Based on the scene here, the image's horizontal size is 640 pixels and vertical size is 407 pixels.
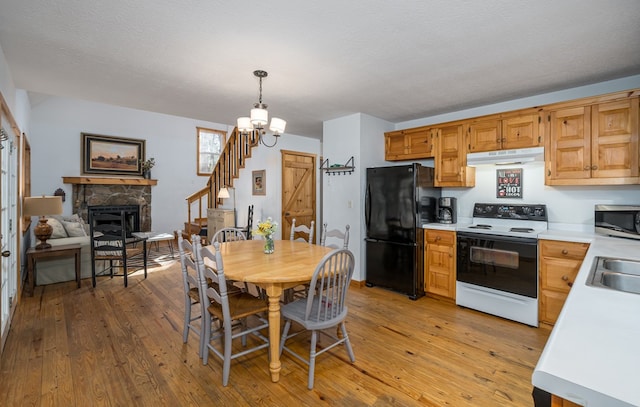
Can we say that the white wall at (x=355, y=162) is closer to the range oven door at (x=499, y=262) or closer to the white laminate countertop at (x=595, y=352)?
the range oven door at (x=499, y=262)

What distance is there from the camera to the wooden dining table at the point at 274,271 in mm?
2072

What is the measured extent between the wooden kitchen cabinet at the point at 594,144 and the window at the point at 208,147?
7.65 metres

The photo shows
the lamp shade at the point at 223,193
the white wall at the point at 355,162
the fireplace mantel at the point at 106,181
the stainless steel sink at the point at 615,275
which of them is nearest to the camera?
the stainless steel sink at the point at 615,275

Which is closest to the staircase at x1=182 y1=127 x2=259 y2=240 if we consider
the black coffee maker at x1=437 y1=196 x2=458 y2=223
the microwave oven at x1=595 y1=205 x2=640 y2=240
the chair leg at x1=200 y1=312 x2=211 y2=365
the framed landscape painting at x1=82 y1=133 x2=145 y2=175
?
the framed landscape painting at x1=82 y1=133 x2=145 y2=175

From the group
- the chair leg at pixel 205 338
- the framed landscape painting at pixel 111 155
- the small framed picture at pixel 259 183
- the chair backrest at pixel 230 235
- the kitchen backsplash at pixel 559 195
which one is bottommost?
the chair leg at pixel 205 338

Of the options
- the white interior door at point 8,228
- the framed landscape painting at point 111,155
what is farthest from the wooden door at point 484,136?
the framed landscape painting at point 111,155

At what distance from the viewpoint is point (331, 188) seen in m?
4.58

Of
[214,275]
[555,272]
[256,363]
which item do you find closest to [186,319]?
[256,363]

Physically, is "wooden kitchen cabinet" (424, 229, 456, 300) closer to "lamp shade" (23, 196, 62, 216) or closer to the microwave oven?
the microwave oven

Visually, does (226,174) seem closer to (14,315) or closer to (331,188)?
(331,188)

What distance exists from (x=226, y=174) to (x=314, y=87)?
157 inches

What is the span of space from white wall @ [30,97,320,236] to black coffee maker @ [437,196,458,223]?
3.07 meters

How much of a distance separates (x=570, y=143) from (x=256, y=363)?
3.49 metres

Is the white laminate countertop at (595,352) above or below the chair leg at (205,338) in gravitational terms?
above
